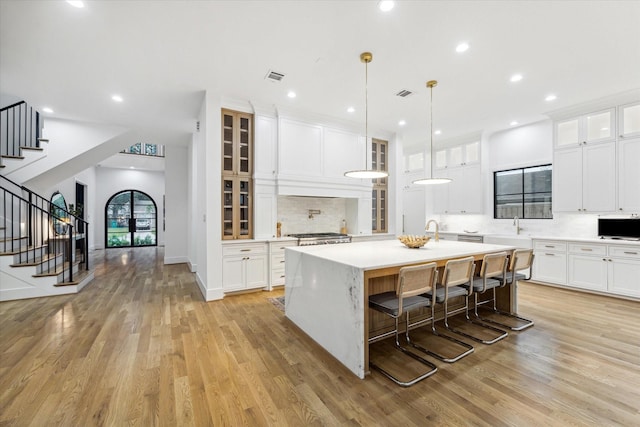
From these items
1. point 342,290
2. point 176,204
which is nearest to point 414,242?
point 342,290

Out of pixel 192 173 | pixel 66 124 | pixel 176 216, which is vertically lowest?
pixel 176 216

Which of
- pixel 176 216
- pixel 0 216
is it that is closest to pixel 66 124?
pixel 0 216

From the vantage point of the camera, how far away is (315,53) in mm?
3184

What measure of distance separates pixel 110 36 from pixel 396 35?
9.73 feet

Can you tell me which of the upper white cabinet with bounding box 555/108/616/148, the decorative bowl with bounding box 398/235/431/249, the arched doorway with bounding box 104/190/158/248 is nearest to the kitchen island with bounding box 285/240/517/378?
the decorative bowl with bounding box 398/235/431/249

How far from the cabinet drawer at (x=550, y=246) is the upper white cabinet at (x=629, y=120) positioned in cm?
188

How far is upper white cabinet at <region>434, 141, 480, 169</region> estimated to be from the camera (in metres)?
6.43

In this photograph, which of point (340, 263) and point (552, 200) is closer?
point (340, 263)

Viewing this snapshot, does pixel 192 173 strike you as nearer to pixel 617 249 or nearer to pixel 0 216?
pixel 0 216

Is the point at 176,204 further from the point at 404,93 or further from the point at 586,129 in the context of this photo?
the point at 586,129

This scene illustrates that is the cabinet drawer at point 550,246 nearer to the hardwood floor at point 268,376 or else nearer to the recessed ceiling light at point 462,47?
the hardwood floor at point 268,376

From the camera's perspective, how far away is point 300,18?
2.61 meters

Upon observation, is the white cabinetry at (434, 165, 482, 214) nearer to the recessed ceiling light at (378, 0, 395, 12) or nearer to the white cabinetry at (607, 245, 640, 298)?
the white cabinetry at (607, 245, 640, 298)

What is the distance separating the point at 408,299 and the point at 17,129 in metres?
7.83
